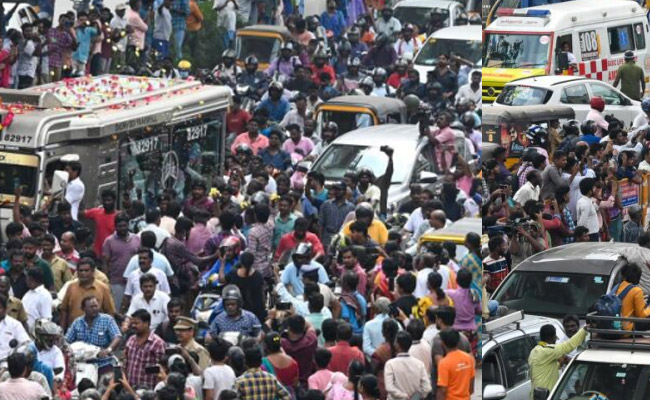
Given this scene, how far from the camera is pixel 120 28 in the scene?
2894 centimetres

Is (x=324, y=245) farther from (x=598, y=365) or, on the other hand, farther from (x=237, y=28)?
(x=237, y=28)

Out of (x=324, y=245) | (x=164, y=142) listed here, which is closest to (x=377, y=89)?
(x=164, y=142)

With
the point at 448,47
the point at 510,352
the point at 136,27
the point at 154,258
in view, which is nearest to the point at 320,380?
the point at 510,352

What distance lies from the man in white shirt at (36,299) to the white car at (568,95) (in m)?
11.5

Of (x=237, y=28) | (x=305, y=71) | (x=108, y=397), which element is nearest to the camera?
(x=108, y=397)

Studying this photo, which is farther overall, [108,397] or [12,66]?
[12,66]

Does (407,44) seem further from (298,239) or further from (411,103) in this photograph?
(298,239)

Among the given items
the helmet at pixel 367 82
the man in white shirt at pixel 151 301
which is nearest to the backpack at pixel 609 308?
the man in white shirt at pixel 151 301

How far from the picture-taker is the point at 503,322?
1334cm

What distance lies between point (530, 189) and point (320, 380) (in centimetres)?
586

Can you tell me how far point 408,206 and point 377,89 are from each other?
8.48 meters

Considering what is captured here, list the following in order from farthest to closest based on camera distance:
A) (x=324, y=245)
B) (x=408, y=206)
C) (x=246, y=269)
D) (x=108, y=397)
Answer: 1. (x=408, y=206)
2. (x=324, y=245)
3. (x=246, y=269)
4. (x=108, y=397)

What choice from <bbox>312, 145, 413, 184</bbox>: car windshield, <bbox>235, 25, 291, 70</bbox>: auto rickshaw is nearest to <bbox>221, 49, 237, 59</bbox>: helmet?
<bbox>235, 25, 291, 70</bbox>: auto rickshaw

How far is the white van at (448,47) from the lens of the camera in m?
31.2
